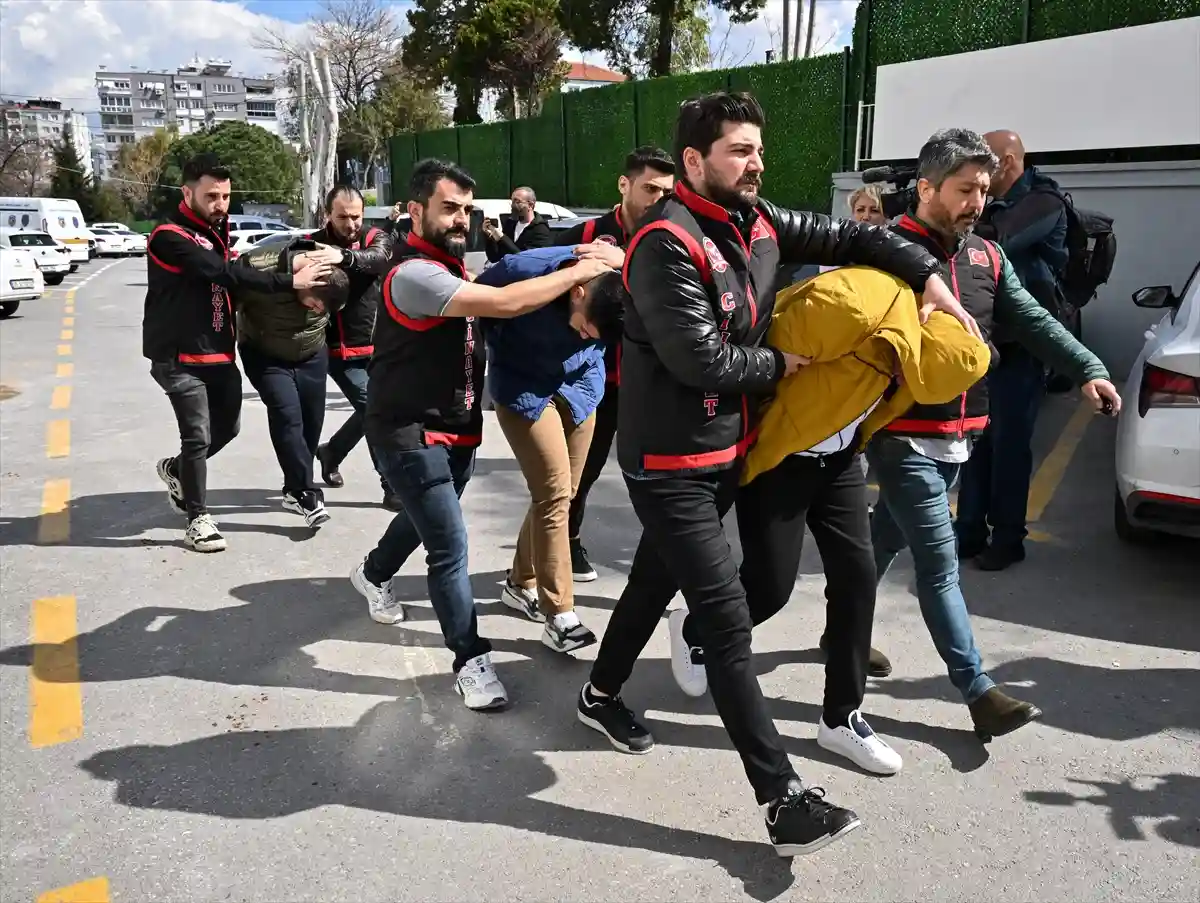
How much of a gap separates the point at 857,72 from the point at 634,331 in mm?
11680

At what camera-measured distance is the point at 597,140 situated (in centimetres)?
2077

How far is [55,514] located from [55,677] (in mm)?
2322

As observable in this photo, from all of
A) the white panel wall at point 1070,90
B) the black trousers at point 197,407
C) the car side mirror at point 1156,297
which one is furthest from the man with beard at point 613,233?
the white panel wall at point 1070,90

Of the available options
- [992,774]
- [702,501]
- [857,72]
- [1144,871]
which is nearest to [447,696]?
[702,501]

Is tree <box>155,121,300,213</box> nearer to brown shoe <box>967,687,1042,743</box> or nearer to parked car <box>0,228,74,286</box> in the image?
parked car <box>0,228,74,286</box>

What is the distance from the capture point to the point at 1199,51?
28.7ft

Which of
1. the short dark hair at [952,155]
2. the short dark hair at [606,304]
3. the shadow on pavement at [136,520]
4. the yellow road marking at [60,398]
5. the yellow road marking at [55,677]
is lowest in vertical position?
the yellow road marking at [55,677]

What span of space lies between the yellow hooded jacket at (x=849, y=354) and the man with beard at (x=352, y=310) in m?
3.14

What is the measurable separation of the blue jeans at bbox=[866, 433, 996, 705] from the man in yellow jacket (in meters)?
0.26

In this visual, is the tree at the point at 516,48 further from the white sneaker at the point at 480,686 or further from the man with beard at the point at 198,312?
the white sneaker at the point at 480,686

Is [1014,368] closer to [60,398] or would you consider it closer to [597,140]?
[60,398]

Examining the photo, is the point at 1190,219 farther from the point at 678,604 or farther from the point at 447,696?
the point at 447,696

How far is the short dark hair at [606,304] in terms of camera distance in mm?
3107

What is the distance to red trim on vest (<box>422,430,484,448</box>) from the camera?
134 inches
